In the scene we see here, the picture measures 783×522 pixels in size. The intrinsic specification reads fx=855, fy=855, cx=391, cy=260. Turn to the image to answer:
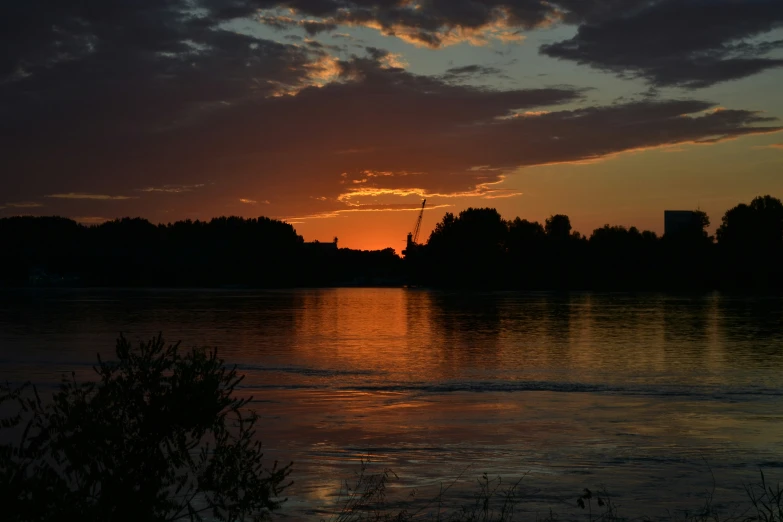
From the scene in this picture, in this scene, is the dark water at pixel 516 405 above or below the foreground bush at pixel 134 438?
below

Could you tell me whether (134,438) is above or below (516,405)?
above

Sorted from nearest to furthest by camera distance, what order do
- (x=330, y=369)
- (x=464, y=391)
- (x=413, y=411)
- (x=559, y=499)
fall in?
1. (x=559, y=499)
2. (x=413, y=411)
3. (x=464, y=391)
4. (x=330, y=369)

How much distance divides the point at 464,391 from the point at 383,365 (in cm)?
Result: 954

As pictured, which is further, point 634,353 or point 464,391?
point 634,353

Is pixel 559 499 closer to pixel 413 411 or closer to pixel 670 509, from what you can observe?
pixel 670 509

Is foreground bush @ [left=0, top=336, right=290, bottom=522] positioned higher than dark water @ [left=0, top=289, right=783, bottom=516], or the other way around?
foreground bush @ [left=0, top=336, right=290, bottom=522]

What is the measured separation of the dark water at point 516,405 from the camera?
55.5 ft

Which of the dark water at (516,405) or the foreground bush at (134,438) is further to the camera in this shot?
the dark water at (516,405)

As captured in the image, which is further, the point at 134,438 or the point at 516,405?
the point at 516,405

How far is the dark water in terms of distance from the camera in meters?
16.9

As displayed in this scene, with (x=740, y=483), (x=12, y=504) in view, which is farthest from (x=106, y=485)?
(x=740, y=483)

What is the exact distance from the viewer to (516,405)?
2666 cm

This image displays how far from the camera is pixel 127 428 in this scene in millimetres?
9047

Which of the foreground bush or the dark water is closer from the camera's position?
the foreground bush
